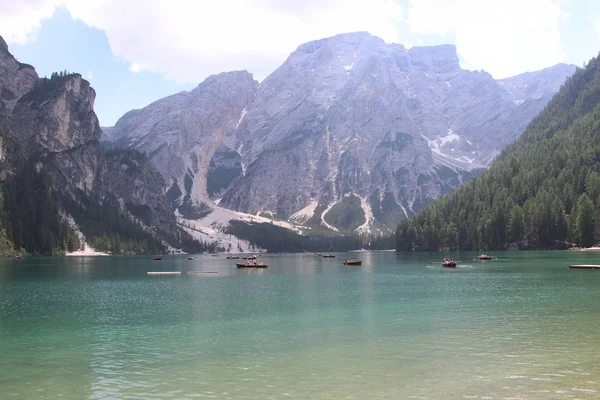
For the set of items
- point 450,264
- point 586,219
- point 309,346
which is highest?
point 586,219

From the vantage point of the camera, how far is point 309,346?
139ft

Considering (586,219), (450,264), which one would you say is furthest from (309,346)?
(586,219)

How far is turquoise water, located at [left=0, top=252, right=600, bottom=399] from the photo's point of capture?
30531 mm

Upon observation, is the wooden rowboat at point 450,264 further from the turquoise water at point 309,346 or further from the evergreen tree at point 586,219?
the evergreen tree at point 586,219

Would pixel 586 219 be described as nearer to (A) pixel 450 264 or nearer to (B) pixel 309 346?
(A) pixel 450 264

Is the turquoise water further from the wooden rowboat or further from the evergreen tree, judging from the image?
the evergreen tree

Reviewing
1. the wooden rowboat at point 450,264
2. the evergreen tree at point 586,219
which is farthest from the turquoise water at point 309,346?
the evergreen tree at point 586,219

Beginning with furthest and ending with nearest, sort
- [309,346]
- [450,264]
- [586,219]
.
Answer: [586,219] < [450,264] < [309,346]

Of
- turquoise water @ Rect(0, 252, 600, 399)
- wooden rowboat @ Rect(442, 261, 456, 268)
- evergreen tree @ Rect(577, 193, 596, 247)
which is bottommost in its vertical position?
turquoise water @ Rect(0, 252, 600, 399)

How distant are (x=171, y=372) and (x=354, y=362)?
12281 millimetres

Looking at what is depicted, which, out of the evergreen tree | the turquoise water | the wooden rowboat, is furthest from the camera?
the evergreen tree

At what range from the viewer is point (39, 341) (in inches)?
1836

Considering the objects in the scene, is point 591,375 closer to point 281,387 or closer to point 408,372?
point 408,372

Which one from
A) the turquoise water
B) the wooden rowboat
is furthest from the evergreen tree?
the turquoise water
